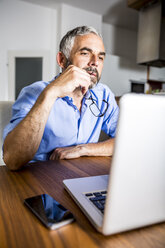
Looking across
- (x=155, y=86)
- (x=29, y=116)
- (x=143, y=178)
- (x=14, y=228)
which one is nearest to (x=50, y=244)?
(x=14, y=228)

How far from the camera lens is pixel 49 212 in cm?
43

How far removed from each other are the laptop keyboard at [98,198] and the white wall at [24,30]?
3762 millimetres

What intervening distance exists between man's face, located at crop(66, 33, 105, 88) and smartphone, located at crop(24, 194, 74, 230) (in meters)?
0.92

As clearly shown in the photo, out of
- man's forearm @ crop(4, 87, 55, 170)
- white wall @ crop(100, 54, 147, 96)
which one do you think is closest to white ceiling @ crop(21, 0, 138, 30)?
white wall @ crop(100, 54, 147, 96)

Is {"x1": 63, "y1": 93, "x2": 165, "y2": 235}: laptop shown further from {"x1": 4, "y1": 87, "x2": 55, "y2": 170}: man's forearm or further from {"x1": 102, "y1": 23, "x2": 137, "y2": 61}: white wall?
{"x1": 102, "y1": 23, "x2": 137, "y2": 61}: white wall

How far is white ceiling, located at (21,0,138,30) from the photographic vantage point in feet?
12.5

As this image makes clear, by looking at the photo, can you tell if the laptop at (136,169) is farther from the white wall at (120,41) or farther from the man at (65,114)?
the white wall at (120,41)

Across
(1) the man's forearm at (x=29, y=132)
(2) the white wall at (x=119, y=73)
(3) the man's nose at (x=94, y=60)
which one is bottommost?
(1) the man's forearm at (x=29, y=132)

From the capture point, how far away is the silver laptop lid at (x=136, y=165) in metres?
0.32

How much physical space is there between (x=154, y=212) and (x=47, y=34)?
168 inches

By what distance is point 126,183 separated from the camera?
337 mm

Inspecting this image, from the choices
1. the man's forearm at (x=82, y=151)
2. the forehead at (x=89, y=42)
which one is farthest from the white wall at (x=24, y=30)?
the man's forearm at (x=82, y=151)

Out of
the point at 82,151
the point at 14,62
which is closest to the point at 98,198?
the point at 82,151

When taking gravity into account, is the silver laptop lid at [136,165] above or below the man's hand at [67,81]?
below
